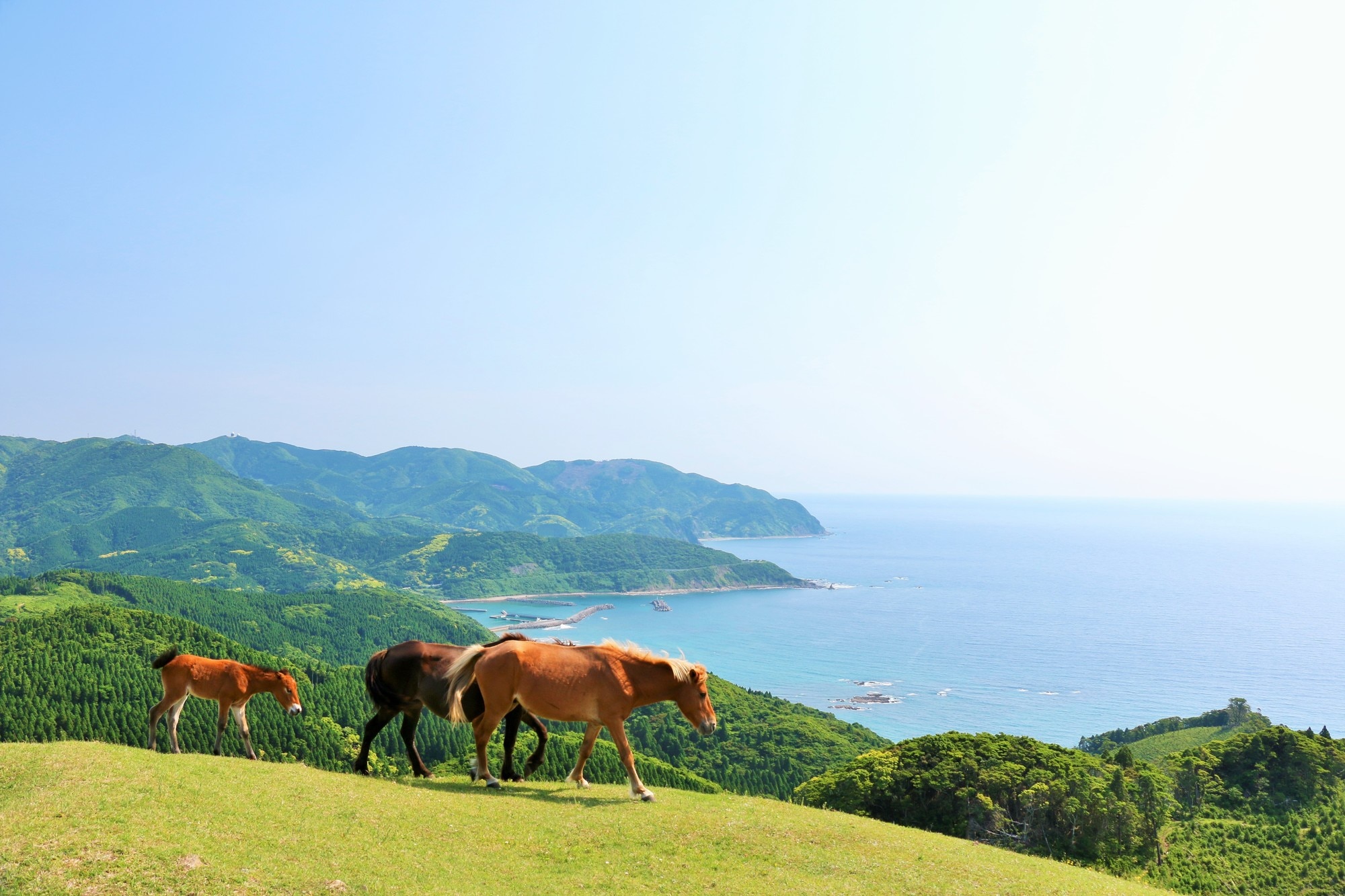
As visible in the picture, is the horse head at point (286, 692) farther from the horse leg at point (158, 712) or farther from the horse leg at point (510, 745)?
the horse leg at point (510, 745)

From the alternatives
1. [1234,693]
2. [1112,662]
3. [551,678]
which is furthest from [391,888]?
[1112,662]

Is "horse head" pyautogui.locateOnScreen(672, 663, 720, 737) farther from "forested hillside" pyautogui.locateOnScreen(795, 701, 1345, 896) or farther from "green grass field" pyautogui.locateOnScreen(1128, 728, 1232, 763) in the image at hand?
"green grass field" pyautogui.locateOnScreen(1128, 728, 1232, 763)

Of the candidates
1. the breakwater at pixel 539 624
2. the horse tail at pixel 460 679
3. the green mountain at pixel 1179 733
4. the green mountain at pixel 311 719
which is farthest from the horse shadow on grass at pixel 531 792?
the breakwater at pixel 539 624

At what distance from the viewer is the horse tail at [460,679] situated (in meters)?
12.4

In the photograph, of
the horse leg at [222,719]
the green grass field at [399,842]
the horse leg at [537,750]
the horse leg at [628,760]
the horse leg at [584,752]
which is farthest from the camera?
the horse leg at [222,719]

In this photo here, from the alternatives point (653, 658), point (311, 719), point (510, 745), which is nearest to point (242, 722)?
point (510, 745)

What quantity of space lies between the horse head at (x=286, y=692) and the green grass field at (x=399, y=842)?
74.0 inches

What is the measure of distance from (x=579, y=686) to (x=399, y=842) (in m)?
3.49

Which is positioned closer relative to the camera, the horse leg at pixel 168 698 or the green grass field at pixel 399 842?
the green grass field at pixel 399 842

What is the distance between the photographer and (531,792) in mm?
12391

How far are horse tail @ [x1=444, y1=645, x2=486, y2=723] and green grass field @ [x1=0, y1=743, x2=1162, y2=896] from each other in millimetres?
1277

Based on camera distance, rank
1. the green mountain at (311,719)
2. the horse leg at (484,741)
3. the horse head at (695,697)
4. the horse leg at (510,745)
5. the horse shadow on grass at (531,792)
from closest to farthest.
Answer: the horse shadow on grass at (531,792) < the horse leg at (484,741) < the horse head at (695,697) < the horse leg at (510,745) < the green mountain at (311,719)

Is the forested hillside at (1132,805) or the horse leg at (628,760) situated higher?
the horse leg at (628,760)

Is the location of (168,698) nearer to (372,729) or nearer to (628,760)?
(372,729)
